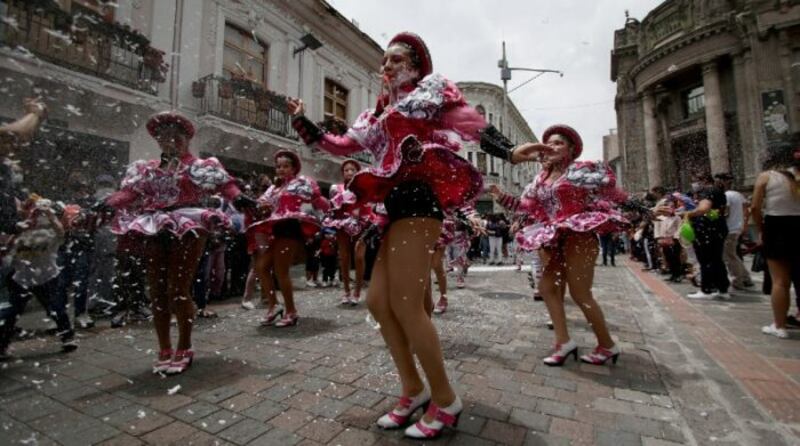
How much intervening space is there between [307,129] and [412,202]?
0.89m

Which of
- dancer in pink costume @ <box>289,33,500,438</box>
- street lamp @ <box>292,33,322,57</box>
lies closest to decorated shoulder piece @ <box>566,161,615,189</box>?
dancer in pink costume @ <box>289,33,500,438</box>

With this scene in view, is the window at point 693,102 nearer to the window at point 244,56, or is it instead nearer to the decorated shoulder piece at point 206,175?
the window at point 244,56

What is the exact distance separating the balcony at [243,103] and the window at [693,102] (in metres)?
25.4

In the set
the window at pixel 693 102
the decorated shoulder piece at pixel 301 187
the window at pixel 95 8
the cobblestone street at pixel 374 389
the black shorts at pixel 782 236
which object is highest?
the window at pixel 693 102

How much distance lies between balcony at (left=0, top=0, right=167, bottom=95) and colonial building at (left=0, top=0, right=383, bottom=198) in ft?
0.07

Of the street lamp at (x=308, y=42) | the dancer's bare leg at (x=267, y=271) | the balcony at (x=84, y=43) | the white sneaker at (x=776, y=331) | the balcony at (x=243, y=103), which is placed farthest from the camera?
the street lamp at (x=308, y=42)

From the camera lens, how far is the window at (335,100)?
15122 mm

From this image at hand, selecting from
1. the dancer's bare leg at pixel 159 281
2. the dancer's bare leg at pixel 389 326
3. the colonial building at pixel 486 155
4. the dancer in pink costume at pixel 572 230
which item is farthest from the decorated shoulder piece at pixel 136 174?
the colonial building at pixel 486 155

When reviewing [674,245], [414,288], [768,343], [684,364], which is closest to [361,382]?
[414,288]

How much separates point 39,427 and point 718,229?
810 centimetres

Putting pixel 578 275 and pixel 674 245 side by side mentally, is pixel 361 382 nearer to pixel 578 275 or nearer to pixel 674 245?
pixel 578 275

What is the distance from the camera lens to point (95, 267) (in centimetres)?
501

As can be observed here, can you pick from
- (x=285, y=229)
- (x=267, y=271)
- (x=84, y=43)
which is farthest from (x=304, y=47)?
(x=267, y=271)

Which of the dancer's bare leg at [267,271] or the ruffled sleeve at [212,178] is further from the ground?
the ruffled sleeve at [212,178]
